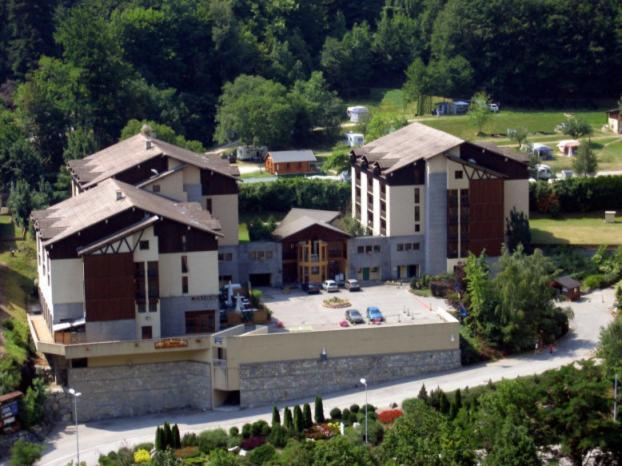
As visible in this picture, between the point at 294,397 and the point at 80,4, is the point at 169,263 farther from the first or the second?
the point at 80,4

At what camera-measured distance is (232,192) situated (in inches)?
3002

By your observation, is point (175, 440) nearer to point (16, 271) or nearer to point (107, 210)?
point (107, 210)

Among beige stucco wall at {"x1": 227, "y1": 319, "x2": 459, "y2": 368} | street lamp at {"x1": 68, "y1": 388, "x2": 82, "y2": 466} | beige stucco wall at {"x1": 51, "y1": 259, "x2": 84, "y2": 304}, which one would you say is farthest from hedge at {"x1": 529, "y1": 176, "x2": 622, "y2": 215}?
street lamp at {"x1": 68, "y1": 388, "x2": 82, "y2": 466}

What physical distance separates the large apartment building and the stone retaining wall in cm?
994

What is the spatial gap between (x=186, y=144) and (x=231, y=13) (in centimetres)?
2613

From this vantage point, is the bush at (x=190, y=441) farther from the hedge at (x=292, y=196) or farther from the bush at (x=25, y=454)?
the hedge at (x=292, y=196)

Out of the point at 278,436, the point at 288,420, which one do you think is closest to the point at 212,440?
the point at 278,436

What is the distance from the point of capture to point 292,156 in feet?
315

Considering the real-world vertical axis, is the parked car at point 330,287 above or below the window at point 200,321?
above

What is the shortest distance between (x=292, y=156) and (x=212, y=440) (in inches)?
1487

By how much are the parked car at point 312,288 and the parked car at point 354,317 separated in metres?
5.14

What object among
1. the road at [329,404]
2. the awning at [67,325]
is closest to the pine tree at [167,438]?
the road at [329,404]

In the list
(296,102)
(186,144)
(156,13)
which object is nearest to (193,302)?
(186,144)

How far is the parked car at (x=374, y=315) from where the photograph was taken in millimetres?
68750
